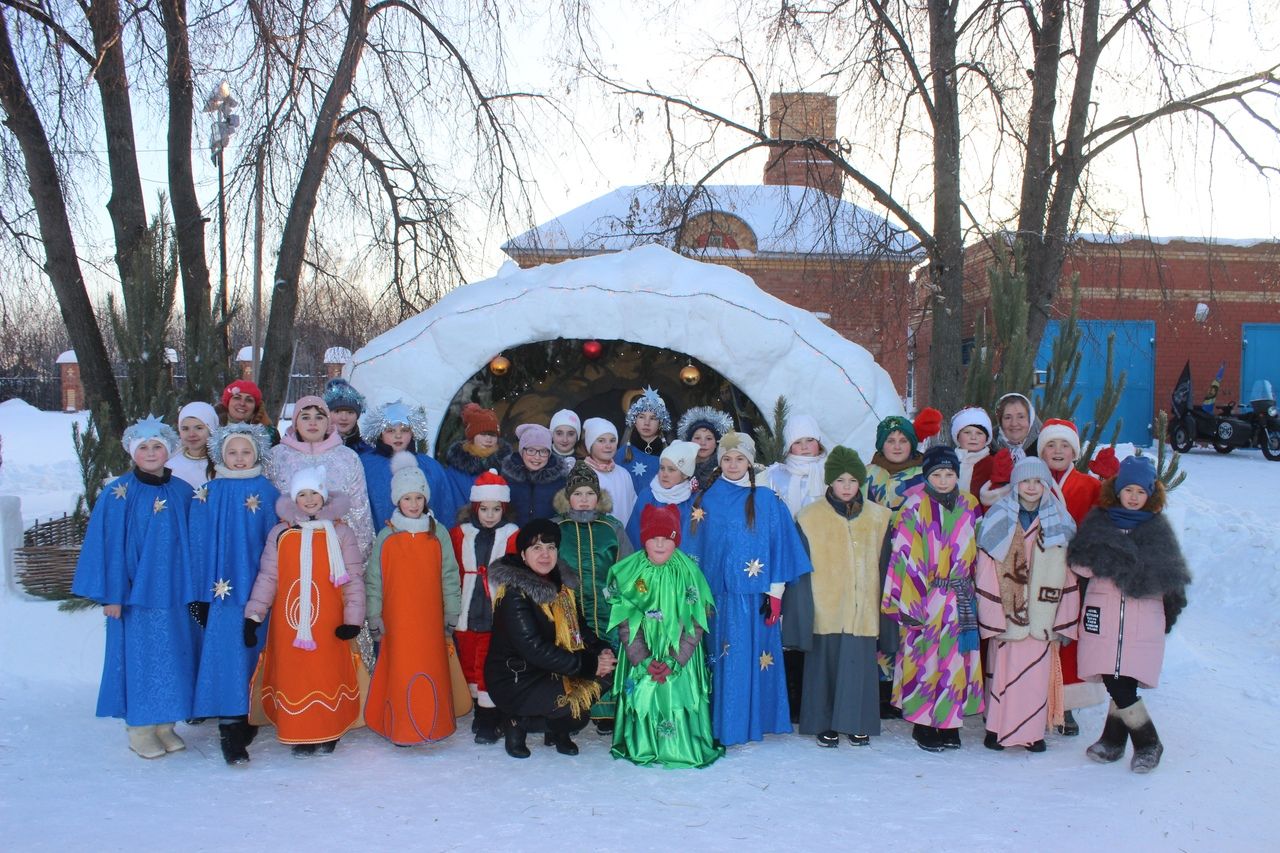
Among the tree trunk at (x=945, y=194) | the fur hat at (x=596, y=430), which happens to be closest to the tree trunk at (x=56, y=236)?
the fur hat at (x=596, y=430)

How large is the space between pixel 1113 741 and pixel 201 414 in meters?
4.25

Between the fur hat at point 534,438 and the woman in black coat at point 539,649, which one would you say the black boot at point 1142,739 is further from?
the fur hat at point 534,438

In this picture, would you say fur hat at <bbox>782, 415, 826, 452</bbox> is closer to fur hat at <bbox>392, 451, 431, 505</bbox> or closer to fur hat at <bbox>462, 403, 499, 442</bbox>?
fur hat at <bbox>462, 403, 499, 442</bbox>

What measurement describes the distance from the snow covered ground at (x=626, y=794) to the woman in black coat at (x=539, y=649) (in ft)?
0.67

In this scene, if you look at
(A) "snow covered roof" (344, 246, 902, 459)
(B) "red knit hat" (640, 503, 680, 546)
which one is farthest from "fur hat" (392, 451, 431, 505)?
(A) "snow covered roof" (344, 246, 902, 459)

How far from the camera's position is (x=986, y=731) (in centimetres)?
416

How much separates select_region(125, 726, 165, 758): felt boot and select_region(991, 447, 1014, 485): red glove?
3938 mm

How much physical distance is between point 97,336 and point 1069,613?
7124 millimetres

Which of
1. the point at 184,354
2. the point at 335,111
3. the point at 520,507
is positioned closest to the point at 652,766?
the point at 520,507

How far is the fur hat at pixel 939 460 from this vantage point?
4.04 m

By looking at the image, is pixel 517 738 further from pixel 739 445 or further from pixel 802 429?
pixel 802 429

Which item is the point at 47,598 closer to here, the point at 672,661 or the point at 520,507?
the point at 520,507

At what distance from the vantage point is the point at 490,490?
4090 millimetres

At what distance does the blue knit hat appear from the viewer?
3.76 m
